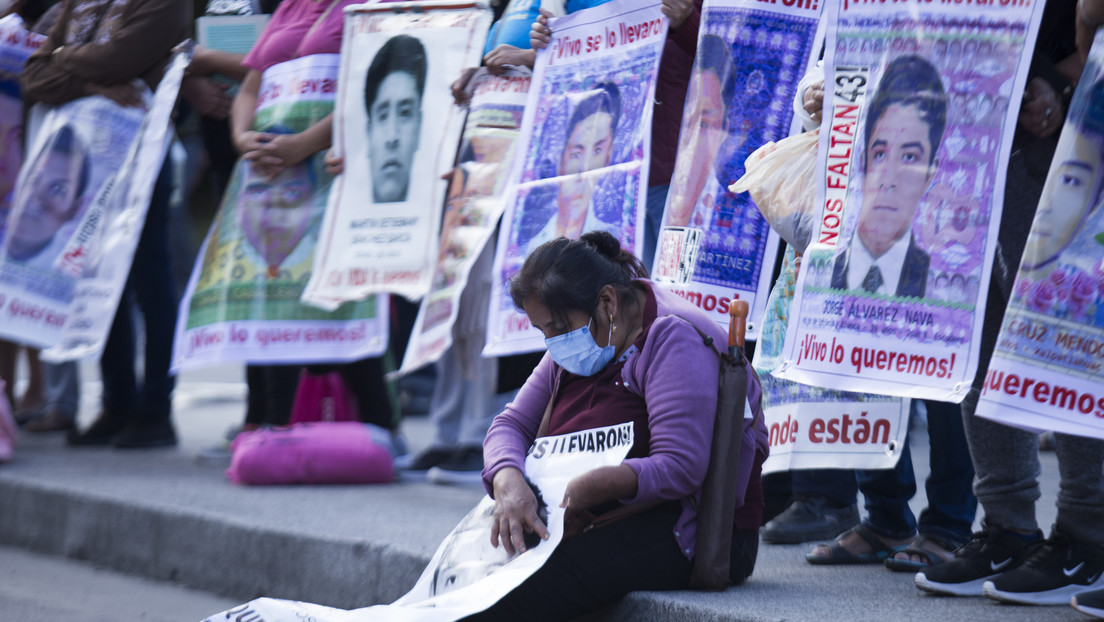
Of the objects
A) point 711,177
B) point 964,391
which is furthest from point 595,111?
point 964,391

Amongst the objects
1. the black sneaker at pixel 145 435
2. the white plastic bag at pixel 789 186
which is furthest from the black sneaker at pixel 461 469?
the white plastic bag at pixel 789 186

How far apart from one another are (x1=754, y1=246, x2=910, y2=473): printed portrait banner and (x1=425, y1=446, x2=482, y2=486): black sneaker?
155 cm

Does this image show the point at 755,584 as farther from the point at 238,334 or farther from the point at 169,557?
the point at 238,334

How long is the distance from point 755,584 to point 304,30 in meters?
3.05

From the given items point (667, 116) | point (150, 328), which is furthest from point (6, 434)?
point (667, 116)

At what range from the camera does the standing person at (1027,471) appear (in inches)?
111

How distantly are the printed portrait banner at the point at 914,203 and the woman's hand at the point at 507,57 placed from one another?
5.24ft

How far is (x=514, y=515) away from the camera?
2924mm

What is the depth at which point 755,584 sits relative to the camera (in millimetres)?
3143

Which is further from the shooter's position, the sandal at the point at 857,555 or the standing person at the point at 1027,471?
the sandal at the point at 857,555

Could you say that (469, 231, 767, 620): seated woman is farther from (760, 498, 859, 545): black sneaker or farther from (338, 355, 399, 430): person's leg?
(338, 355, 399, 430): person's leg

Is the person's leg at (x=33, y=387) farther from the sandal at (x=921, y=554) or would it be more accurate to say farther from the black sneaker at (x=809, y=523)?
the sandal at (x=921, y=554)

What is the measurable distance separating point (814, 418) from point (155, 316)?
327 centimetres

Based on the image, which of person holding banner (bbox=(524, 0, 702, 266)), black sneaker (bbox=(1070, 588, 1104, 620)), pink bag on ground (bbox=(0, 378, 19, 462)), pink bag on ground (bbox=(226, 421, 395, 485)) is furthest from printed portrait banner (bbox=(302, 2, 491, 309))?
black sneaker (bbox=(1070, 588, 1104, 620))
